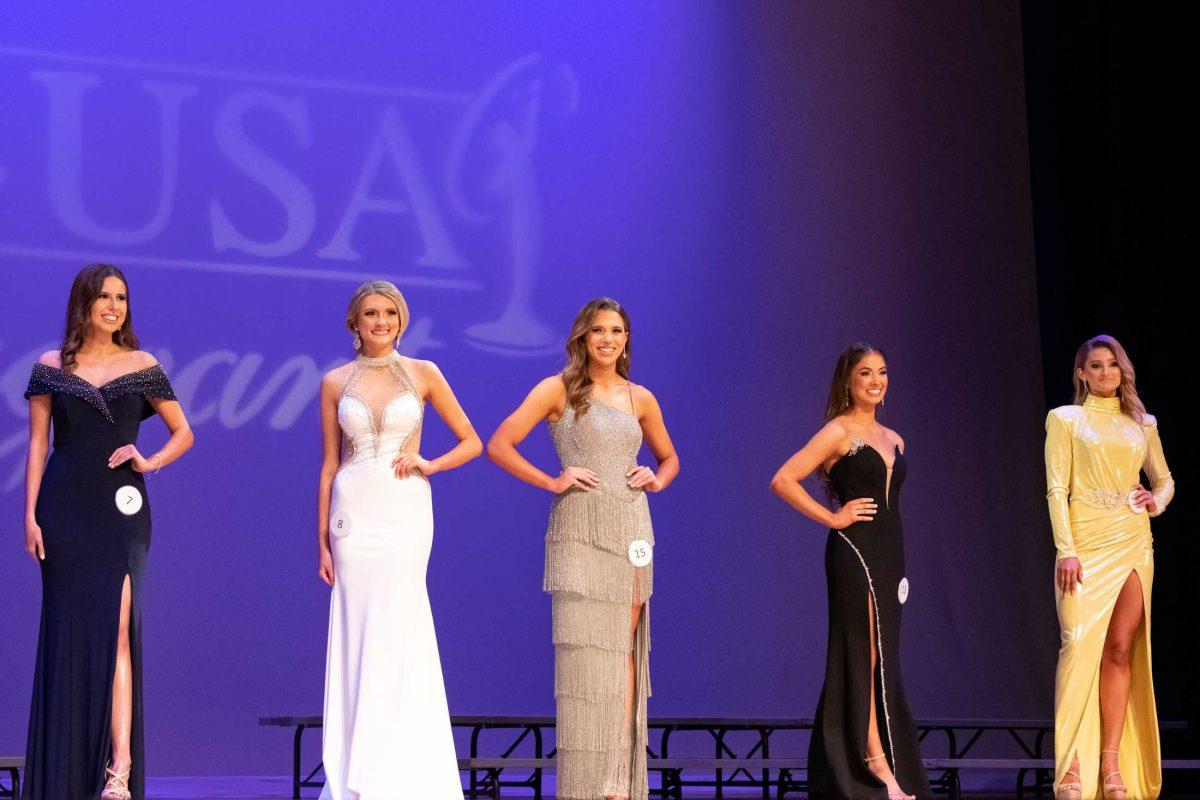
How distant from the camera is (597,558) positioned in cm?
445

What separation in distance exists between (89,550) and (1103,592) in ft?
10.9

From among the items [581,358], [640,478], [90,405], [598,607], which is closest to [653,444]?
[640,478]

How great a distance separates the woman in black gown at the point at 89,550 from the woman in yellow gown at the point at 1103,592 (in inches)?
119

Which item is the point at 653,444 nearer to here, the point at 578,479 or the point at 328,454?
the point at 578,479

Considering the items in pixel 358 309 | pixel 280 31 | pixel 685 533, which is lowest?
pixel 685 533

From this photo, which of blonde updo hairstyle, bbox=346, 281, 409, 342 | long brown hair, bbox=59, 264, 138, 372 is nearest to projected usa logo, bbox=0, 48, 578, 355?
long brown hair, bbox=59, 264, 138, 372

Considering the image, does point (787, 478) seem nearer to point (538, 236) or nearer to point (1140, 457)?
point (1140, 457)

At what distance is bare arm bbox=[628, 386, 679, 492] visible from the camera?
4.50m

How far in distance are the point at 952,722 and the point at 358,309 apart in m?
3.20

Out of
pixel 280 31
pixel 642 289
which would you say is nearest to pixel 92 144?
pixel 280 31

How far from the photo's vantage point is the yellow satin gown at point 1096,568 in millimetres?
5000

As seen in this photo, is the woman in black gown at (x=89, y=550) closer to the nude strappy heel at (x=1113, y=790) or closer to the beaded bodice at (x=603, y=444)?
the beaded bodice at (x=603, y=444)

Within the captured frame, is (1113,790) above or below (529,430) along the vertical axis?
below

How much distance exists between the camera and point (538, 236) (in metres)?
7.04
